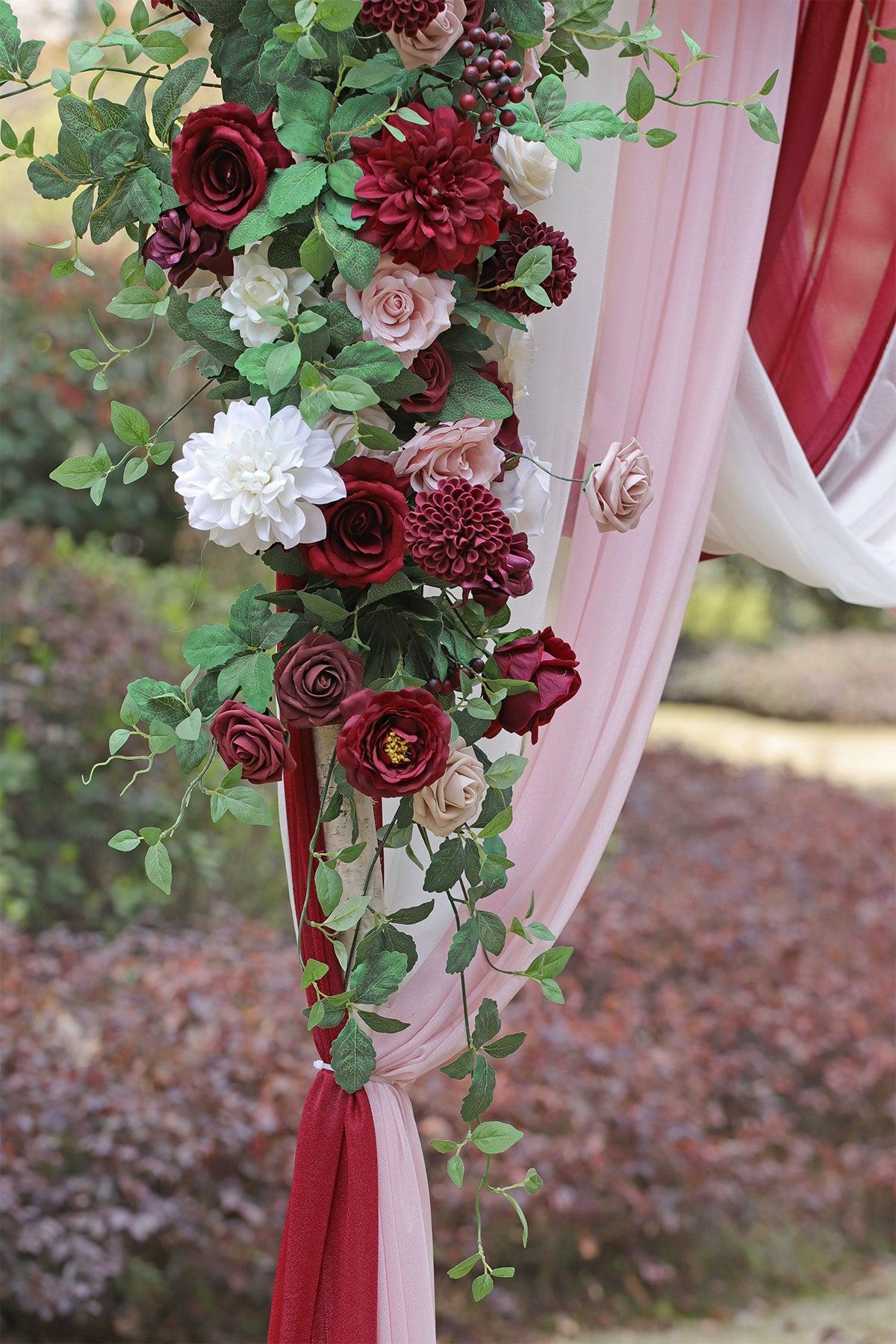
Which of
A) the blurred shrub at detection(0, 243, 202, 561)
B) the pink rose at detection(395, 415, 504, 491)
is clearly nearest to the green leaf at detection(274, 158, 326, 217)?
the pink rose at detection(395, 415, 504, 491)

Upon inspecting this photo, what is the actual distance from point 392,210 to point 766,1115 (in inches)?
130

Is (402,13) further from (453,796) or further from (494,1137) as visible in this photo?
(494,1137)

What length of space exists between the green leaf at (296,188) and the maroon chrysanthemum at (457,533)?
27 cm

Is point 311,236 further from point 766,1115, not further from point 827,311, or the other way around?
point 766,1115

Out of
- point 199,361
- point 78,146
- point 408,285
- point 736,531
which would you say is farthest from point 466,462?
point 736,531

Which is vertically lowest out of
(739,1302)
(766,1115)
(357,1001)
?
(739,1302)

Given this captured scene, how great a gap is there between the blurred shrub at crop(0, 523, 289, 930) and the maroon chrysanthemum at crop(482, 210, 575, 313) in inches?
114

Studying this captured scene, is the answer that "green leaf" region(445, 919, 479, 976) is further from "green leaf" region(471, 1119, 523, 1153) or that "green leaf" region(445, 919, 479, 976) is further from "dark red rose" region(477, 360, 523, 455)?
"dark red rose" region(477, 360, 523, 455)

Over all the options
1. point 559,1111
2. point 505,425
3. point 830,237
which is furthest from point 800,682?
point 505,425

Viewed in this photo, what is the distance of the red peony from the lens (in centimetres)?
109

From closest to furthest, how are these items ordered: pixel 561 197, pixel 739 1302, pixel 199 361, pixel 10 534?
pixel 199 361, pixel 561 197, pixel 739 1302, pixel 10 534

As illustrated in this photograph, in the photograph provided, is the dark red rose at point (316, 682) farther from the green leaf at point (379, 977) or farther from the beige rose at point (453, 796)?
the green leaf at point (379, 977)

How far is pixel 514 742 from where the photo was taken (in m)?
1.54

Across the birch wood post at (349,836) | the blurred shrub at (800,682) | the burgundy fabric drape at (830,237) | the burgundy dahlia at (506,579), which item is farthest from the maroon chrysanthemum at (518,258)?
the blurred shrub at (800,682)
